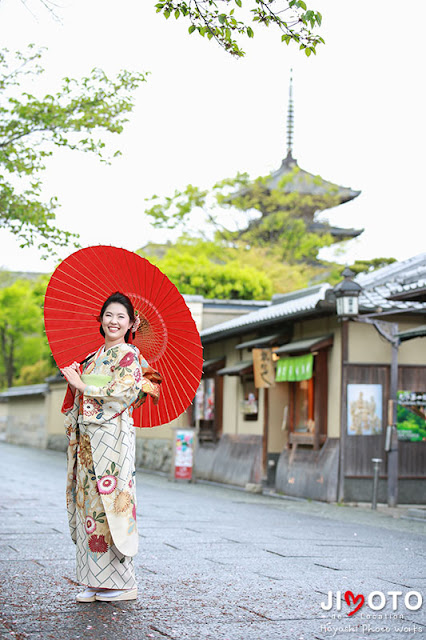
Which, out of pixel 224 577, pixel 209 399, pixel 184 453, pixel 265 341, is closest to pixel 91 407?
pixel 224 577

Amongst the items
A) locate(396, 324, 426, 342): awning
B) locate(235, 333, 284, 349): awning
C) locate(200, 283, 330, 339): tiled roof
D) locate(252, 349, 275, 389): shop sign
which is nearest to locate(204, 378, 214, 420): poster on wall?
locate(200, 283, 330, 339): tiled roof

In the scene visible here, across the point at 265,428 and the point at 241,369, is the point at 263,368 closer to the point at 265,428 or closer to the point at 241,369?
the point at 241,369

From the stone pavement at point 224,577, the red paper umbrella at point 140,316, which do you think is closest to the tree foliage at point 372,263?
the stone pavement at point 224,577

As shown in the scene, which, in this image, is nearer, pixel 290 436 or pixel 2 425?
pixel 290 436

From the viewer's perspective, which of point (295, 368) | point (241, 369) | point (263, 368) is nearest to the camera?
point (295, 368)

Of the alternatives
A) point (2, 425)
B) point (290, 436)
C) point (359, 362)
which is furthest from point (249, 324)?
point (2, 425)

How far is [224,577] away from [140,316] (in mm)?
2052

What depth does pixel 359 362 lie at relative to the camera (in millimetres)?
15344

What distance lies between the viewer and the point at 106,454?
17.5 ft

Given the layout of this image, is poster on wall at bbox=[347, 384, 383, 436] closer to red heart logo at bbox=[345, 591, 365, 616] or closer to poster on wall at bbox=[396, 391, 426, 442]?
poster on wall at bbox=[396, 391, 426, 442]

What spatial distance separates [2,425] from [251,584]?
153 feet

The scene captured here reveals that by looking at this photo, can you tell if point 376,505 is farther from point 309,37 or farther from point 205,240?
point 205,240

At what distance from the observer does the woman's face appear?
18.2ft

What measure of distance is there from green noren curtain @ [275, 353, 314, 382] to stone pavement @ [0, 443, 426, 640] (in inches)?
168
